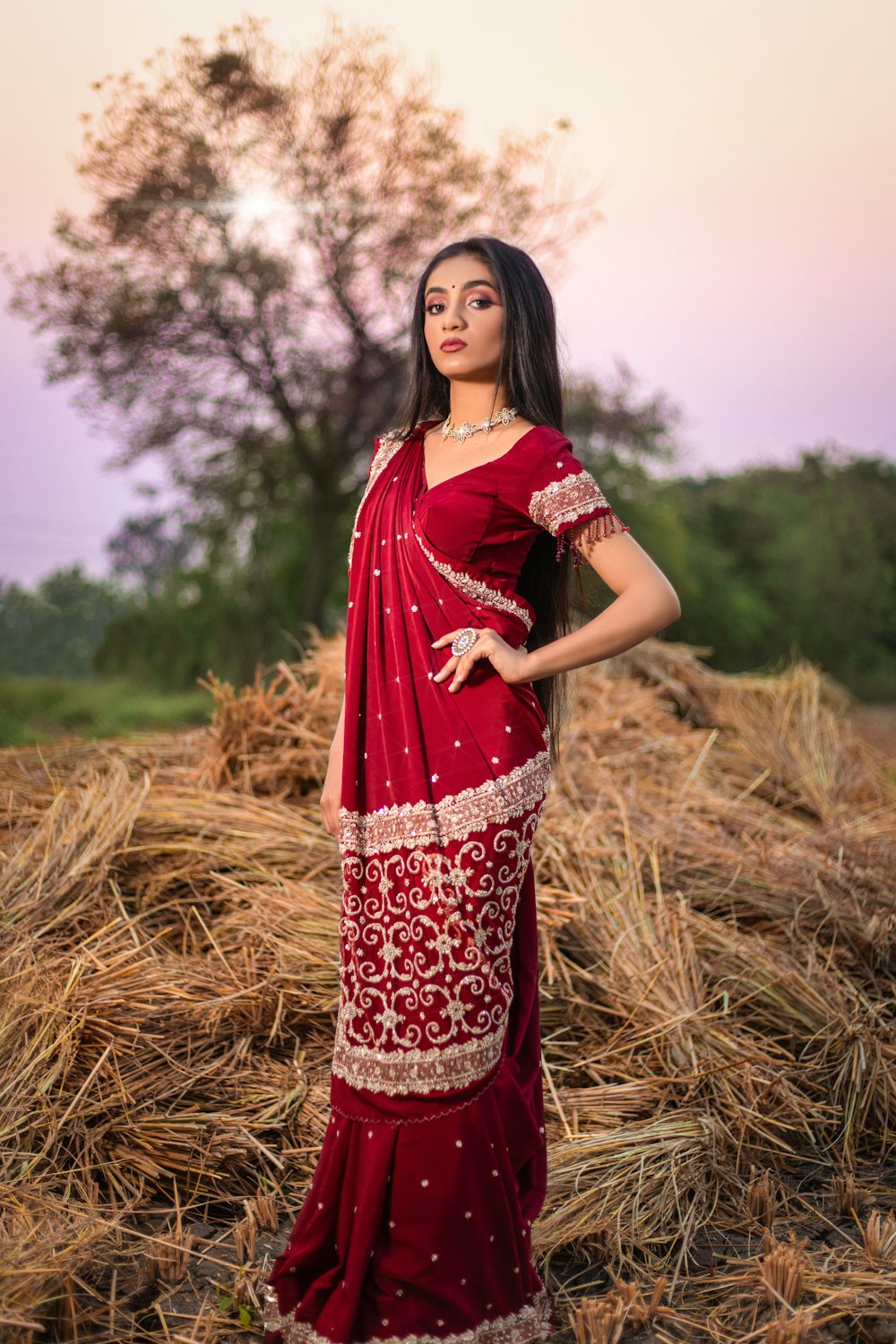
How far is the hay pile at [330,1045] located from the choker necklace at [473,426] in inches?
61.8

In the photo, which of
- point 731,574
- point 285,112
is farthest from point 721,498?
point 285,112

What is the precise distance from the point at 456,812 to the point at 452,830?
3 cm

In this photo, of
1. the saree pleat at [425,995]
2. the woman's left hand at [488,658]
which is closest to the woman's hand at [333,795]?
the saree pleat at [425,995]

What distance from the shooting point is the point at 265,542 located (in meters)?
12.9

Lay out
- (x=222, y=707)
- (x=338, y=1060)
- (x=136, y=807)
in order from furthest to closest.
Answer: (x=222, y=707)
(x=136, y=807)
(x=338, y=1060)

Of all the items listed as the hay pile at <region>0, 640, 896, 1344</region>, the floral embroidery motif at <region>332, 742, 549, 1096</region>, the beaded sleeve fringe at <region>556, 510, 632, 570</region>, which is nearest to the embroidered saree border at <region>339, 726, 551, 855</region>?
the floral embroidery motif at <region>332, 742, 549, 1096</region>

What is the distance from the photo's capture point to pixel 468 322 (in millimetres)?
1953

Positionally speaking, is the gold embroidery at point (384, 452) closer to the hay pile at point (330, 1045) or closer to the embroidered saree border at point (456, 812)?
the embroidered saree border at point (456, 812)

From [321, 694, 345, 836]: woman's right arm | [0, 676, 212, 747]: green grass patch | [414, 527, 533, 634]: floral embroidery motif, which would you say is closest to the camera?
[414, 527, 533, 634]: floral embroidery motif

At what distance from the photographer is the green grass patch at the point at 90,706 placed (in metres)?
10.1

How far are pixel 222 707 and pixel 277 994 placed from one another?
1299 mm

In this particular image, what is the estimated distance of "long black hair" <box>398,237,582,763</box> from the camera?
1959 mm

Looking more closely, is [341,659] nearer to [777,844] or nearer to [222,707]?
[222,707]

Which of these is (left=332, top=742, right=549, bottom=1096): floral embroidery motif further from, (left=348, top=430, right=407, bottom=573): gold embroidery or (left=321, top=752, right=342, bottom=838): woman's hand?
(left=348, top=430, right=407, bottom=573): gold embroidery
